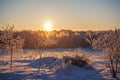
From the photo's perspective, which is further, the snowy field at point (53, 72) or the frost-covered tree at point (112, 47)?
the frost-covered tree at point (112, 47)

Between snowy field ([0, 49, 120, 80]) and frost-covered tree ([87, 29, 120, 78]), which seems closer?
snowy field ([0, 49, 120, 80])

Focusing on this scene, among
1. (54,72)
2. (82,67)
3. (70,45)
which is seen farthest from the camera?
(70,45)

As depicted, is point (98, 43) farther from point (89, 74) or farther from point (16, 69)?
point (16, 69)

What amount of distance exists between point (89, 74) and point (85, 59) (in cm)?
243

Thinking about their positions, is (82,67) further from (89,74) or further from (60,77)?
(60,77)

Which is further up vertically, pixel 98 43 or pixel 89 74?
pixel 98 43

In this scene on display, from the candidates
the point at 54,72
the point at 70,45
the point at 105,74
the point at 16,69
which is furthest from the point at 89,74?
the point at 70,45

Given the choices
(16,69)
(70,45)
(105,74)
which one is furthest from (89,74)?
(70,45)

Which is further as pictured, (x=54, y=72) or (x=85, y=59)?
(x=85, y=59)

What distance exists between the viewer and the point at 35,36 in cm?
3509

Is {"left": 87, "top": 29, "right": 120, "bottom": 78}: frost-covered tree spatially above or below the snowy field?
above

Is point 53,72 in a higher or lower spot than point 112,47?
lower

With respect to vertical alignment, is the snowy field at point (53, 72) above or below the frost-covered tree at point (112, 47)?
below

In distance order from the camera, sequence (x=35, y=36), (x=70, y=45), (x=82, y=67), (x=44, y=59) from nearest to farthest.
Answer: (x=82, y=67), (x=44, y=59), (x=70, y=45), (x=35, y=36)
